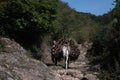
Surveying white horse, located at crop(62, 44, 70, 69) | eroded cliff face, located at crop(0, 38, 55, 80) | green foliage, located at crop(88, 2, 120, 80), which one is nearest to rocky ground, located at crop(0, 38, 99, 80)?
eroded cliff face, located at crop(0, 38, 55, 80)

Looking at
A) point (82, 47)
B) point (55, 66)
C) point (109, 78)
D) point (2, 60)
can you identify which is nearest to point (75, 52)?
point (55, 66)

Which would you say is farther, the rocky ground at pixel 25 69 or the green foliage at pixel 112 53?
the green foliage at pixel 112 53

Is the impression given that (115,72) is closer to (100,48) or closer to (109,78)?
(109,78)

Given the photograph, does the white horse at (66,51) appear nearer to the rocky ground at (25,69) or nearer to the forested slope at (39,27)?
the rocky ground at (25,69)

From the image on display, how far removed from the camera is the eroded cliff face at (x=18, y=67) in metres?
20.1

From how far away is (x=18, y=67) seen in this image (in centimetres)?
2125

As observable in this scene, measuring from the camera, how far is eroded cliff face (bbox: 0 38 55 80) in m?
20.1

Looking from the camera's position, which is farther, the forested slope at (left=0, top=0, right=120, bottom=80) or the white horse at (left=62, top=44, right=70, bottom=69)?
the white horse at (left=62, top=44, right=70, bottom=69)

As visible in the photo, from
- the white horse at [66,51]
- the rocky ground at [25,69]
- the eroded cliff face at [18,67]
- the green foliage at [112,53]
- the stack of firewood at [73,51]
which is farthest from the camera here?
the stack of firewood at [73,51]

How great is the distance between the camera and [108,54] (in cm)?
2725

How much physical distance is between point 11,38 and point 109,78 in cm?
571

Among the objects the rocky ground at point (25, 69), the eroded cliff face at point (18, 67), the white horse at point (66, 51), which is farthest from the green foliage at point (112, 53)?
the eroded cliff face at point (18, 67)

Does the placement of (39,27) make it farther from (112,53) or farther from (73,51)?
(112,53)

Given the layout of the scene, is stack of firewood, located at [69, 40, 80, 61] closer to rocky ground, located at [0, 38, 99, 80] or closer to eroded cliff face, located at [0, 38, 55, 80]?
rocky ground, located at [0, 38, 99, 80]
